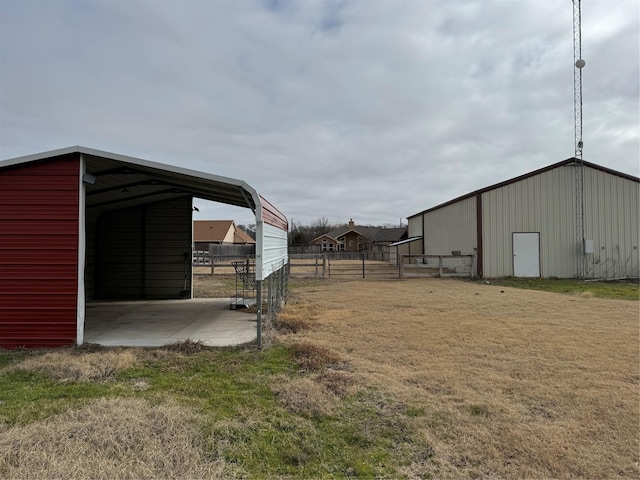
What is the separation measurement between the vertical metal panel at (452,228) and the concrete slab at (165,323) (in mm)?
13346

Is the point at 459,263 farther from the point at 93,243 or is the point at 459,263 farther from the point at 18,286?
the point at 18,286

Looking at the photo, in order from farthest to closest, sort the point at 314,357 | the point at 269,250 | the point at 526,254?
1. the point at 526,254
2. the point at 269,250
3. the point at 314,357

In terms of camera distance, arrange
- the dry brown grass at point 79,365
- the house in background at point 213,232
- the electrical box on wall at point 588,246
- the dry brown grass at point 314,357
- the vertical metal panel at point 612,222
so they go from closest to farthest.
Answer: the dry brown grass at point 79,365, the dry brown grass at point 314,357, the electrical box on wall at point 588,246, the vertical metal panel at point 612,222, the house in background at point 213,232

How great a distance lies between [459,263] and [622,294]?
25.4 ft

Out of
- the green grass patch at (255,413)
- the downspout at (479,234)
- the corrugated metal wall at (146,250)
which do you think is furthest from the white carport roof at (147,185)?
the downspout at (479,234)

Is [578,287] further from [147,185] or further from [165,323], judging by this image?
[147,185]

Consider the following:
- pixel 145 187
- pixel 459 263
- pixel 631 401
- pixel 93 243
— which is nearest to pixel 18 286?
pixel 145 187

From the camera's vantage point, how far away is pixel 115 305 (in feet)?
37.2

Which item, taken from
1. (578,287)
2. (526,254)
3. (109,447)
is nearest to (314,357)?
(109,447)

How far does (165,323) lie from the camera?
851 cm

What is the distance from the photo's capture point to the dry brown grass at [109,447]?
275 cm

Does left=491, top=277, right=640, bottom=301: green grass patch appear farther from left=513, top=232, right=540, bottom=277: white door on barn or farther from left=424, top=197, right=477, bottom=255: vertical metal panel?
left=424, top=197, right=477, bottom=255: vertical metal panel

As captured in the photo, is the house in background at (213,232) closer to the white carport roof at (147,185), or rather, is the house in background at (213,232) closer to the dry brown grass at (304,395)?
the white carport roof at (147,185)

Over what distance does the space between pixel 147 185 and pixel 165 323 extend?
3.57 m
